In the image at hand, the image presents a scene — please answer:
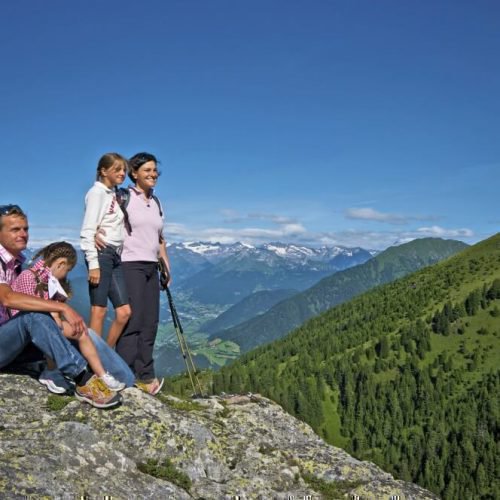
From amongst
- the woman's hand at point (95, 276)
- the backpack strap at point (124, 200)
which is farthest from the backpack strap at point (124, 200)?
the woman's hand at point (95, 276)

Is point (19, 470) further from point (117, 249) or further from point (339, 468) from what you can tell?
point (339, 468)

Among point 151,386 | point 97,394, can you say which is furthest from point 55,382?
point 151,386

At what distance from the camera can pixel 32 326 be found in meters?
9.98

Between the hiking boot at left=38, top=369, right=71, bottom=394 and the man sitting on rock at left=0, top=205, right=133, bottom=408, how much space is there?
50 cm

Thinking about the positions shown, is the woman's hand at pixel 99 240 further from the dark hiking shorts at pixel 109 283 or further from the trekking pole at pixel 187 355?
the trekking pole at pixel 187 355

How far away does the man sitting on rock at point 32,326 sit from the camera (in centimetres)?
998

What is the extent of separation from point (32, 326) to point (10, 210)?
2644 millimetres

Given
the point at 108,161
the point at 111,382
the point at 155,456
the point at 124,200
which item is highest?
the point at 108,161

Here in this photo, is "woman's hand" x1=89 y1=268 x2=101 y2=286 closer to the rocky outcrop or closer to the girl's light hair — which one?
the girl's light hair

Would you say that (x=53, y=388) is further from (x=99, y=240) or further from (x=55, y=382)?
(x=99, y=240)

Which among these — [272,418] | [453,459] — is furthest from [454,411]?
[272,418]

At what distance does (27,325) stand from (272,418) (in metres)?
7.95

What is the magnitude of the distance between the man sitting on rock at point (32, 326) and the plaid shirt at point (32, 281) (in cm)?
21

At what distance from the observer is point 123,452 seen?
31.0 ft
